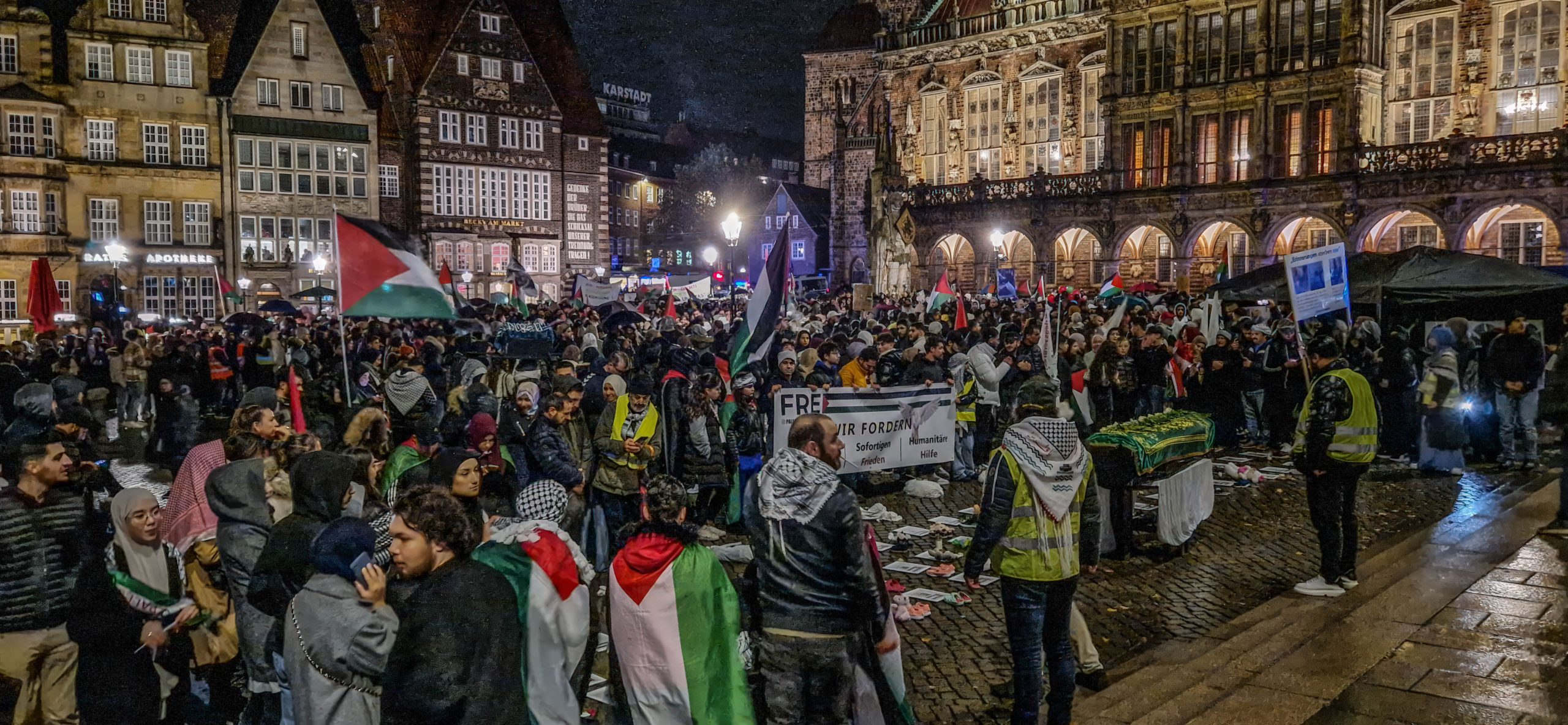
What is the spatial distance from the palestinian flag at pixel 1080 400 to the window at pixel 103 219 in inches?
1488

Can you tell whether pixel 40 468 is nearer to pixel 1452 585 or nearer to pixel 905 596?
pixel 905 596

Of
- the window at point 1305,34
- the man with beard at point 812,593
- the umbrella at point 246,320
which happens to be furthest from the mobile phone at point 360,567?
the window at point 1305,34

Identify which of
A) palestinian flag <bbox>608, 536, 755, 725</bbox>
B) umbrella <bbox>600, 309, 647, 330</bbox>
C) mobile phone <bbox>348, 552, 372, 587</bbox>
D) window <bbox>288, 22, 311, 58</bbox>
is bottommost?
palestinian flag <bbox>608, 536, 755, 725</bbox>

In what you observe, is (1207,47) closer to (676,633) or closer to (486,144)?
(486,144)

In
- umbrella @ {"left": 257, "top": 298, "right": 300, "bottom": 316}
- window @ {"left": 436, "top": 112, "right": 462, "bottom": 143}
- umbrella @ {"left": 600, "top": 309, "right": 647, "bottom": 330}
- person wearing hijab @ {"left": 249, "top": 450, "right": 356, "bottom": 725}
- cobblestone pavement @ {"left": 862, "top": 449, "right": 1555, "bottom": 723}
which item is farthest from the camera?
window @ {"left": 436, "top": 112, "right": 462, "bottom": 143}

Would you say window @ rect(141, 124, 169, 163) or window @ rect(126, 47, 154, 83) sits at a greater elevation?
window @ rect(126, 47, 154, 83)

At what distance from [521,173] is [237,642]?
46.1 meters

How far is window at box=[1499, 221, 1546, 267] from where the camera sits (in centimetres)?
3212

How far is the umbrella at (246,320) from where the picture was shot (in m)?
22.2

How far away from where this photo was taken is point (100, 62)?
38.8 metres

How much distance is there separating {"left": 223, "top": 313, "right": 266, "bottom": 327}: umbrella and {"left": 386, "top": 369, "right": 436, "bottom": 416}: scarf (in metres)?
13.1

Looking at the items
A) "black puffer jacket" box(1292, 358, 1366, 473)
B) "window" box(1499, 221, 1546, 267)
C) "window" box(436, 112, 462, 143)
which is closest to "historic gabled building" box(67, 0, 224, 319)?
"window" box(436, 112, 462, 143)

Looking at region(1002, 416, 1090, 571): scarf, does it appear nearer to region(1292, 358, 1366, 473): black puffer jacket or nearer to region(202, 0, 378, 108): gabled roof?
region(1292, 358, 1366, 473): black puffer jacket

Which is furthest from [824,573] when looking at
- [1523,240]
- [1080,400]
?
[1523,240]
